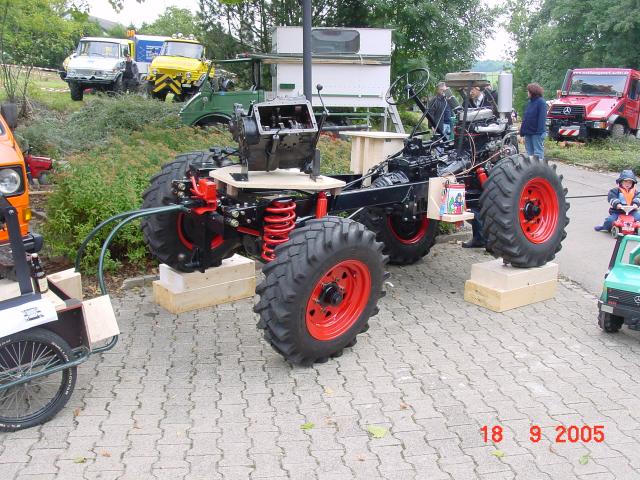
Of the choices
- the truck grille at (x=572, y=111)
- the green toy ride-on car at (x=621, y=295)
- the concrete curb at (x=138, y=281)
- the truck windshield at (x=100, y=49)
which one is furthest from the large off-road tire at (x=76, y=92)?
the green toy ride-on car at (x=621, y=295)

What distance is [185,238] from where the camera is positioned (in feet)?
18.4

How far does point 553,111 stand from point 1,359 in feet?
61.8

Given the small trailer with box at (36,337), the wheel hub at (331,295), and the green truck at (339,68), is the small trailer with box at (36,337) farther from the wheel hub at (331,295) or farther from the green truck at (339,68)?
the green truck at (339,68)

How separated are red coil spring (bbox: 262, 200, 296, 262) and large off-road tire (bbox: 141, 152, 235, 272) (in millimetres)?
715

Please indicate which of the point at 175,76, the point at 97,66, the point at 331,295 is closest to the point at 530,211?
the point at 331,295

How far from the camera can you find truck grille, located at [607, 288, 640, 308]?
4.98 metres

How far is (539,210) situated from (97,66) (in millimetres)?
19889

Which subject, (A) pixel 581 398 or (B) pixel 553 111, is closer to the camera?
(A) pixel 581 398

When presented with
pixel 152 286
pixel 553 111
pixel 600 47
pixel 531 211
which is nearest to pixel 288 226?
pixel 152 286

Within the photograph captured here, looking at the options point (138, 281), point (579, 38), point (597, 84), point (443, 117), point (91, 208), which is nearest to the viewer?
point (138, 281)

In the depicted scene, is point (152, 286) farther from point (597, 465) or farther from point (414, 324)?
point (597, 465)

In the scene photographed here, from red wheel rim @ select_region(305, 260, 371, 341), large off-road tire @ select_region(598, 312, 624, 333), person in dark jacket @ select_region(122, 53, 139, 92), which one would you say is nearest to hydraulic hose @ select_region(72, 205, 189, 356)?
red wheel rim @ select_region(305, 260, 371, 341)

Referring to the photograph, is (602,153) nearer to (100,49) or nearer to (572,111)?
(572,111)

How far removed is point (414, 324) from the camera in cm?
561
